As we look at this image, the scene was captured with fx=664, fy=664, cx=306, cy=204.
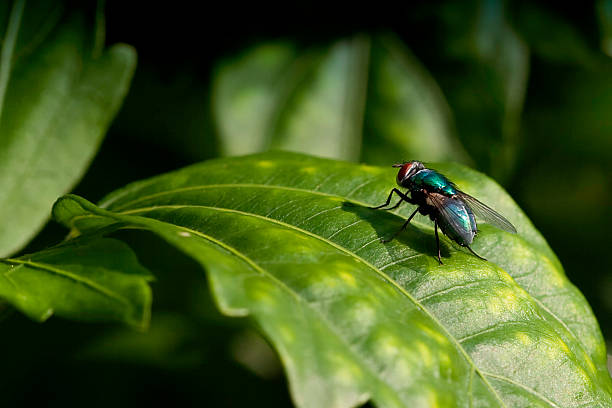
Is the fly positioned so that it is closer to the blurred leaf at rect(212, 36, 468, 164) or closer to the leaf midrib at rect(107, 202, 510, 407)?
the leaf midrib at rect(107, 202, 510, 407)

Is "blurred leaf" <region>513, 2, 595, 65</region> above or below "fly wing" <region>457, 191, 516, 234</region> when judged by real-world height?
above

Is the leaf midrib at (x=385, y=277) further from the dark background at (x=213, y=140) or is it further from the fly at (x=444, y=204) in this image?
the dark background at (x=213, y=140)

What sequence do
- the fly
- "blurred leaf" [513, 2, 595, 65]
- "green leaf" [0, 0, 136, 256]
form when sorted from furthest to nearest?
"blurred leaf" [513, 2, 595, 65], "green leaf" [0, 0, 136, 256], the fly

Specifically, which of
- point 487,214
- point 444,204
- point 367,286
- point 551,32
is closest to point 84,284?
point 367,286

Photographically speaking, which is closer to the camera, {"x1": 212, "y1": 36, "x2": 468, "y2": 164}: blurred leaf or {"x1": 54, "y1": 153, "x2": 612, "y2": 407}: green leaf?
{"x1": 54, "y1": 153, "x2": 612, "y2": 407}: green leaf

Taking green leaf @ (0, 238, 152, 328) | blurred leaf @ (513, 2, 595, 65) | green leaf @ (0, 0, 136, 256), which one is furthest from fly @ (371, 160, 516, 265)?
blurred leaf @ (513, 2, 595, 65)

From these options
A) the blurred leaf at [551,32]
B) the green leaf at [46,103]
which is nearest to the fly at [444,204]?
the green leaf at [46,103]

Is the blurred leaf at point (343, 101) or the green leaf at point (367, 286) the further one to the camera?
the blurred leaf at point (343, 101)

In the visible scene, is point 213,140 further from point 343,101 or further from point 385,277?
point 385,277
